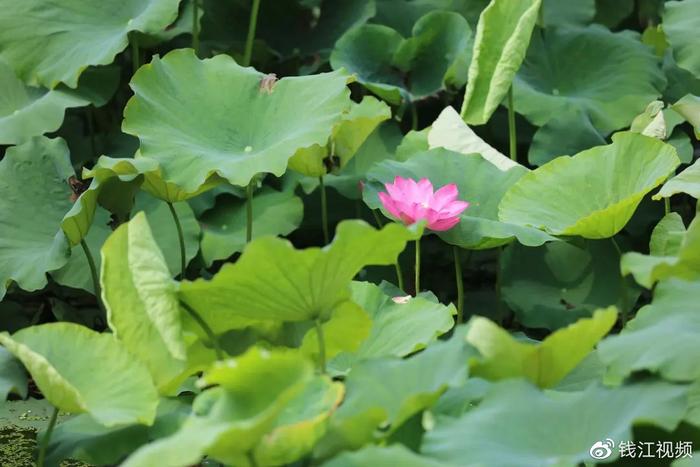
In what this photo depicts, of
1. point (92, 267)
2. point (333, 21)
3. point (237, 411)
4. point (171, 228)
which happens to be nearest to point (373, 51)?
point (333, 21)

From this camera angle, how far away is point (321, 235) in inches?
88.2

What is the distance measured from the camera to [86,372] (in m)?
1.28

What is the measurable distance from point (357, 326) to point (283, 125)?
0.51 meters

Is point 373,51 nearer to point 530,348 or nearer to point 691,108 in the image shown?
point 691,108

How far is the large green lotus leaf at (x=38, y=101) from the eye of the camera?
193cm

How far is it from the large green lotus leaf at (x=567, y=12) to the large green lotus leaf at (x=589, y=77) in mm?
117

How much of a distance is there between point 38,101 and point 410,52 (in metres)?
0.72

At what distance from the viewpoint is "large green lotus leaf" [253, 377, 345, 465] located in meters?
1.07

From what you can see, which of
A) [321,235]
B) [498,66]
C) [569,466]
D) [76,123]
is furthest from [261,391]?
[76,123]

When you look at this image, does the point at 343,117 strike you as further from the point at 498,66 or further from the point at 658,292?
the point at 658,292

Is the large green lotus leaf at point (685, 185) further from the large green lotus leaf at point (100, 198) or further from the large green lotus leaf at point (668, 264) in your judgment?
the large green lotus leaf at point (100, 198)

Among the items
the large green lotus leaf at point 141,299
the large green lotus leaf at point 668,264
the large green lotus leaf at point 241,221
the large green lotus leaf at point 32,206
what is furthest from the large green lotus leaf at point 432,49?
the large green lotus leaf at point 141,299

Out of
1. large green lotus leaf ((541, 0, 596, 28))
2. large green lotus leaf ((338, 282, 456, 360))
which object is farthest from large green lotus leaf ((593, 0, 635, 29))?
large green lotus leaf ((338, 282, 456, 360))

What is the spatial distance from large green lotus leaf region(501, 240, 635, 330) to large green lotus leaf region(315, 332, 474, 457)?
80 cm
